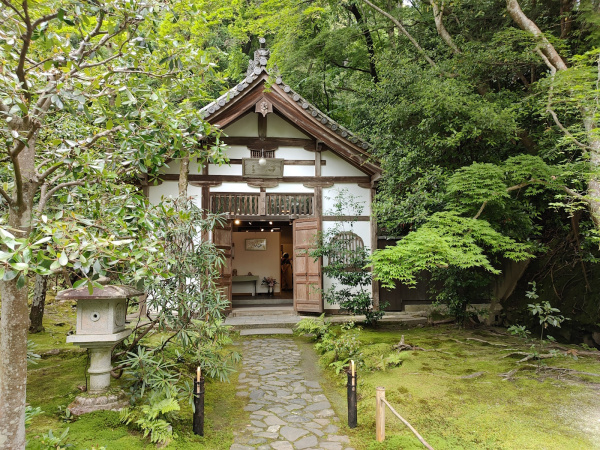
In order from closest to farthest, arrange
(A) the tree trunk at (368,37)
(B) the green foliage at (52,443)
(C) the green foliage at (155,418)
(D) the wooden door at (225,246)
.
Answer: (B) the green foliage at (52,443)
(C) the green foliage at (155,418)
(D) the wooden door at (225,246)
(A) the tree trunk at (368,37)

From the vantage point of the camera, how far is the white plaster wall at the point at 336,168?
36.9 ft

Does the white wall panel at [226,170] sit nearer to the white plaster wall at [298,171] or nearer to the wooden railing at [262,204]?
the wooden railing at [262,204]

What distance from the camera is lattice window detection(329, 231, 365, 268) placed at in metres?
10.1

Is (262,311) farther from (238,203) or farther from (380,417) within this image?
(380,417)

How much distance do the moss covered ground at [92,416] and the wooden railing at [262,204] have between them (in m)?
5.08

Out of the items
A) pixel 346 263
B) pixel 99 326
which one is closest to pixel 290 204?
pixel 346 263

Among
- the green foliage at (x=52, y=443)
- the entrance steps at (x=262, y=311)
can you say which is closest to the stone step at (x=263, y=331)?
the entrance steps at (x=262, y=311)

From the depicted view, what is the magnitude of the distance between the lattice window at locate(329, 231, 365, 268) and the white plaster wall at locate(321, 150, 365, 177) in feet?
5.84

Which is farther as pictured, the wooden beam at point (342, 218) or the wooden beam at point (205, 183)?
the wooden beam at point (342, 218)

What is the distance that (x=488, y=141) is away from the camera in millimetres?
6980

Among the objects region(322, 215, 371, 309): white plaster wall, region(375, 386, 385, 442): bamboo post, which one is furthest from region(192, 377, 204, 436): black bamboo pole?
region(322, 215, 371, 309): white plaster wall

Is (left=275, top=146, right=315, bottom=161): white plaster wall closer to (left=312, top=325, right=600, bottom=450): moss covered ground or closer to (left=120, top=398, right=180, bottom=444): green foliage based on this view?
(left=312, top=325, right=600, bottom=450): moss covered ground

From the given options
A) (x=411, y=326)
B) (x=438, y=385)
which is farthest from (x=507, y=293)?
(x=438, y=385)

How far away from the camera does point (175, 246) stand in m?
5.21
